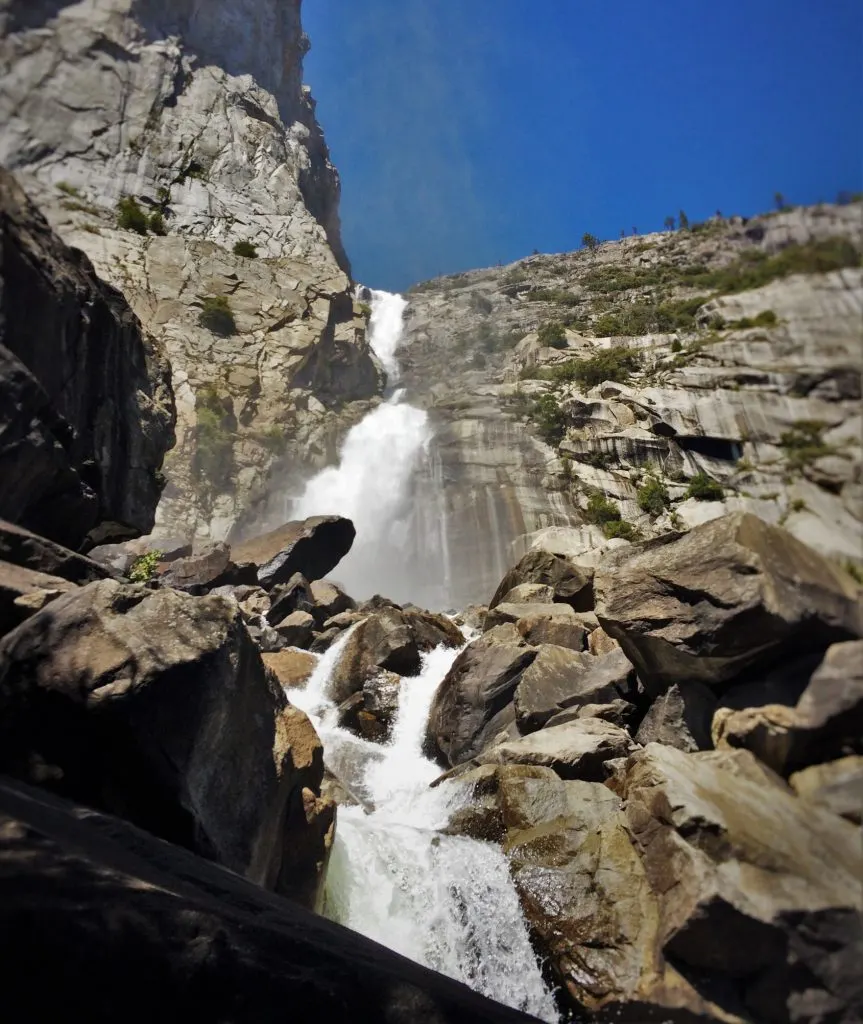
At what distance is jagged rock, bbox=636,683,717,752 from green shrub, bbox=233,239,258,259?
3823 centimetres

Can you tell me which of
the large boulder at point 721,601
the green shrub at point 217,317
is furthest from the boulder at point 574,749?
the green shrub at point 217,317

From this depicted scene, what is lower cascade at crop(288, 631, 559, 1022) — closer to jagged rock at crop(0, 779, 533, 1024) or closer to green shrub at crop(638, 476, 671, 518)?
jagged rock at crop(0, 779, 533, 1024)

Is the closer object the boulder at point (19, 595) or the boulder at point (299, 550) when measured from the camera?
the boulder at point (19, 595)

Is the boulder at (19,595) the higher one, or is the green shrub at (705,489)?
the green shrub at (705,489)

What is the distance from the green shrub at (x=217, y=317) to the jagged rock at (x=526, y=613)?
91.1ft

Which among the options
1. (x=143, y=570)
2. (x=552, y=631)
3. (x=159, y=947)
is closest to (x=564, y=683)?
(x=552, y=631)

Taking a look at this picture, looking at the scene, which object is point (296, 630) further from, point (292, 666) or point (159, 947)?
point (159, 947)

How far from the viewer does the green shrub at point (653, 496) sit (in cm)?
475

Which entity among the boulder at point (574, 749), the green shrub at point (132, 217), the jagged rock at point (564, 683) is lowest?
the boulder at point (574, 749)

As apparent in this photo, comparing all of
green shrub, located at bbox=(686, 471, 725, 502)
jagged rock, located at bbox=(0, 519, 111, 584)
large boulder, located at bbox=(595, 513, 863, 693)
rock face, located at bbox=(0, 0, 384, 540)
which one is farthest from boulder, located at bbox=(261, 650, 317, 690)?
green shrub, located at bbox=(686, 471, 725, 502)

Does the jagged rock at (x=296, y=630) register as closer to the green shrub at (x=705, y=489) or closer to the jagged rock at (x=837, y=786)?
the green shrub at (x=705, y=489)

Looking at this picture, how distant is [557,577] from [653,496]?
11.0 metres

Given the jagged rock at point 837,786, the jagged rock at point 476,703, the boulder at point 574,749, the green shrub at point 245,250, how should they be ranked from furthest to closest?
the green shrub at point 245,250 → the jagged rock at point 476,703 → the boulder at point 574,749 → the jagged rock at point 837,786

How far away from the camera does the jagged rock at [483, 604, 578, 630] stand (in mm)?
12906
